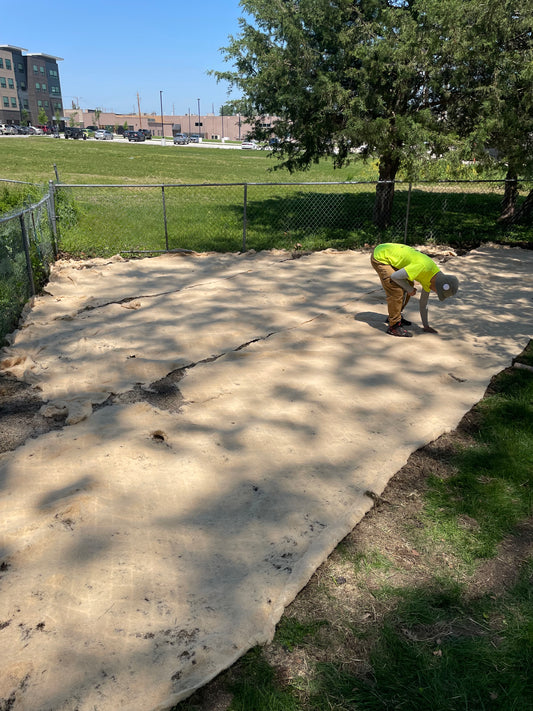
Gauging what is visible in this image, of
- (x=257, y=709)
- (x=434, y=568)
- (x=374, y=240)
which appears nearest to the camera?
(x=257, y=709)

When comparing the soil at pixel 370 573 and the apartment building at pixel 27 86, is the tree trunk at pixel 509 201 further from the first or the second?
the apartment building at pixel 27 86

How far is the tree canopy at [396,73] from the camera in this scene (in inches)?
381

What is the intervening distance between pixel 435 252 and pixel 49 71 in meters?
119

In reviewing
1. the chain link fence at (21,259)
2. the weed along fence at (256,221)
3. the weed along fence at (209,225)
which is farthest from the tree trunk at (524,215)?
the chain link fence at (21,259)

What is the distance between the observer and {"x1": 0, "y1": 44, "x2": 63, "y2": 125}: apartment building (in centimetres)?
9250

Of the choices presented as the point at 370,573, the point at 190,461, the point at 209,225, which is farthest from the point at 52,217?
the point at 370,573

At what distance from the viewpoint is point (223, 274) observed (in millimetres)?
8781

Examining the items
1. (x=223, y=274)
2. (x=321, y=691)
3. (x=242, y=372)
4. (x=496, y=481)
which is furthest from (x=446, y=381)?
(x=223, y=274)

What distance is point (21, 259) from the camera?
6941mm

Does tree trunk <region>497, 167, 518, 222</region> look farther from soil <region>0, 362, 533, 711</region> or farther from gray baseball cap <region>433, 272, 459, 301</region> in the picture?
soil <region>0, 362, 533, 711</region>

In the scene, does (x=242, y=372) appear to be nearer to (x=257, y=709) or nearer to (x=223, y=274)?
(x=257, y=709)

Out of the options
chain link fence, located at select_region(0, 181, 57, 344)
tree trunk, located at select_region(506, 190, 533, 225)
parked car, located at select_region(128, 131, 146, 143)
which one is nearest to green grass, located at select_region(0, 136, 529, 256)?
tree trunk, located at select_region(506, 190, 533, 225)

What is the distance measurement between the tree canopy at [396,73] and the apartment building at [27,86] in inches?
3903

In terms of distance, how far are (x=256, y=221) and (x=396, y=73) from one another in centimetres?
440
